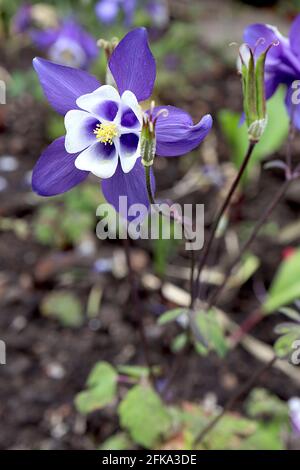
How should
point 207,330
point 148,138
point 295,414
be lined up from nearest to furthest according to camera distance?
point 148,138 < point 207,330 < point 295,414

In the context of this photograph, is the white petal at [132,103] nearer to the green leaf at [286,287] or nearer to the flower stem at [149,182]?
the flower stem at [149,182]

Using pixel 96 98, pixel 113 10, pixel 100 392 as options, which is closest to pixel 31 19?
pixel 113 10

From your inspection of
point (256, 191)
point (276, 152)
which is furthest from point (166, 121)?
point (276, 152)

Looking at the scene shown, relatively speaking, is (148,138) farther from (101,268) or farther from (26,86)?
(26,86)

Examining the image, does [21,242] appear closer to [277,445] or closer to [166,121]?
[277,445]

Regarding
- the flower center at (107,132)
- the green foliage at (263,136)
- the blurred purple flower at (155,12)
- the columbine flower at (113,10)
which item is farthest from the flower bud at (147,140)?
the blurred purple flower at (155,12)

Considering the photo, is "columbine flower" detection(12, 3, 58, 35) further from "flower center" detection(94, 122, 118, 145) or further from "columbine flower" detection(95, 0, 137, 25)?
"flower center" detection(94, 122, 118, 145)

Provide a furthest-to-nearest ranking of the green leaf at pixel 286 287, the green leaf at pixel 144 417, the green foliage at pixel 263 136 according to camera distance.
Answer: the green foliage at pixel 263 136 → the green leaf at pixel 286 287 → the green leaf at pixel 144 417
